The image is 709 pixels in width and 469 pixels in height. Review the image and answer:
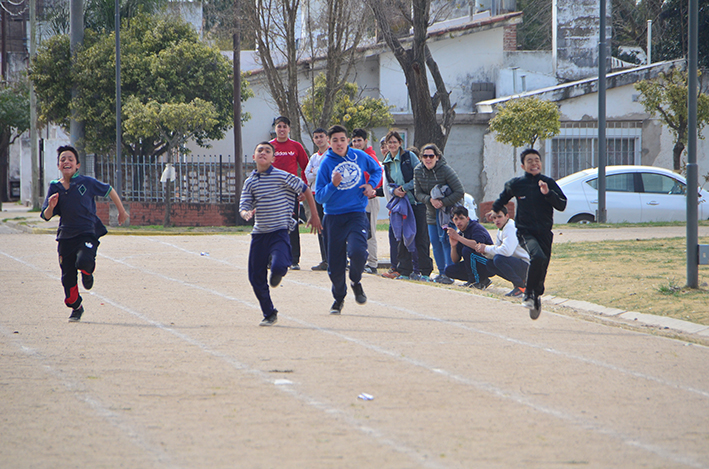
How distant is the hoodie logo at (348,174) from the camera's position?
8.70 metres

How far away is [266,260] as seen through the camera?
804 cm

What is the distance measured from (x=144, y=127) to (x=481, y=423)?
70.2 ft

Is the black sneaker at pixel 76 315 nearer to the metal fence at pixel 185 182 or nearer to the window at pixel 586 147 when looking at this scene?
the metal fence at pixel 185 182

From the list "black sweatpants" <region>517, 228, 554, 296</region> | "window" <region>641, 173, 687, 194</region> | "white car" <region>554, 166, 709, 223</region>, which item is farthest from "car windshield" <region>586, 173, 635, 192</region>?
"black sweatpants" <region>517, 228, 554, 296</region>

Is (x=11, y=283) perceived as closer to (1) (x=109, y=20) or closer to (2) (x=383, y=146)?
(2) (x=383, y=146)

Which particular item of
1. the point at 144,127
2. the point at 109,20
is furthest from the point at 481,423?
the point at 109,20

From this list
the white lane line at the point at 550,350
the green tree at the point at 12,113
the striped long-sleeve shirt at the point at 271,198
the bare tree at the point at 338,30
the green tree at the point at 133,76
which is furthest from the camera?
the green tree at the point at 12,113

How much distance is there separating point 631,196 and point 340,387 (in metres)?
15.6

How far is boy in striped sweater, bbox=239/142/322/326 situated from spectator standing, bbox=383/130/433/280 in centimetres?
359

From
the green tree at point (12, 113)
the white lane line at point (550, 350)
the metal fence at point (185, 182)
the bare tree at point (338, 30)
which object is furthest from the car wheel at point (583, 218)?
the green tree at point (12, 113)

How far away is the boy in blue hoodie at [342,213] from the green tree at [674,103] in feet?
59.9

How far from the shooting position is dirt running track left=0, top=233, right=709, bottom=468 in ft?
14.3

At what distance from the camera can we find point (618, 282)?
34.7ft

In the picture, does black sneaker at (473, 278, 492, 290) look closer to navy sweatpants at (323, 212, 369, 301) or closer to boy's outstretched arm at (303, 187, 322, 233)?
navy sweatpants at (323, 212, 369, 301)
